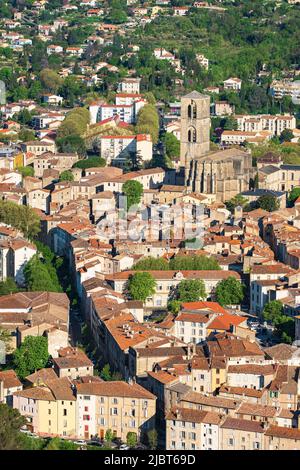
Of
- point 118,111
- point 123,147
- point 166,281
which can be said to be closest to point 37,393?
point 166,281

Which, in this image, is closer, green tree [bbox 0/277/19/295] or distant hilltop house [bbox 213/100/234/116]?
green tree [bbox 0/277/19/295]

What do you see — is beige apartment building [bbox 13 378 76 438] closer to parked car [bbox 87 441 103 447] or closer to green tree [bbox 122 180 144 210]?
parked car [bbox 87 441 103 447]

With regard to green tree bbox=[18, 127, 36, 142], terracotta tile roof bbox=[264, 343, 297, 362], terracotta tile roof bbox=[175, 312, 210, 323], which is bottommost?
green tree bbox=[18, 127, 36, 142]

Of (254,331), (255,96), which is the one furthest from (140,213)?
(255,96)

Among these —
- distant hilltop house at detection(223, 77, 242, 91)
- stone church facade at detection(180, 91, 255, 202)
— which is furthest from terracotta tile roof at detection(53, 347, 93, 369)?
distant hilltop house at detection(223, 77, 242, 91)
